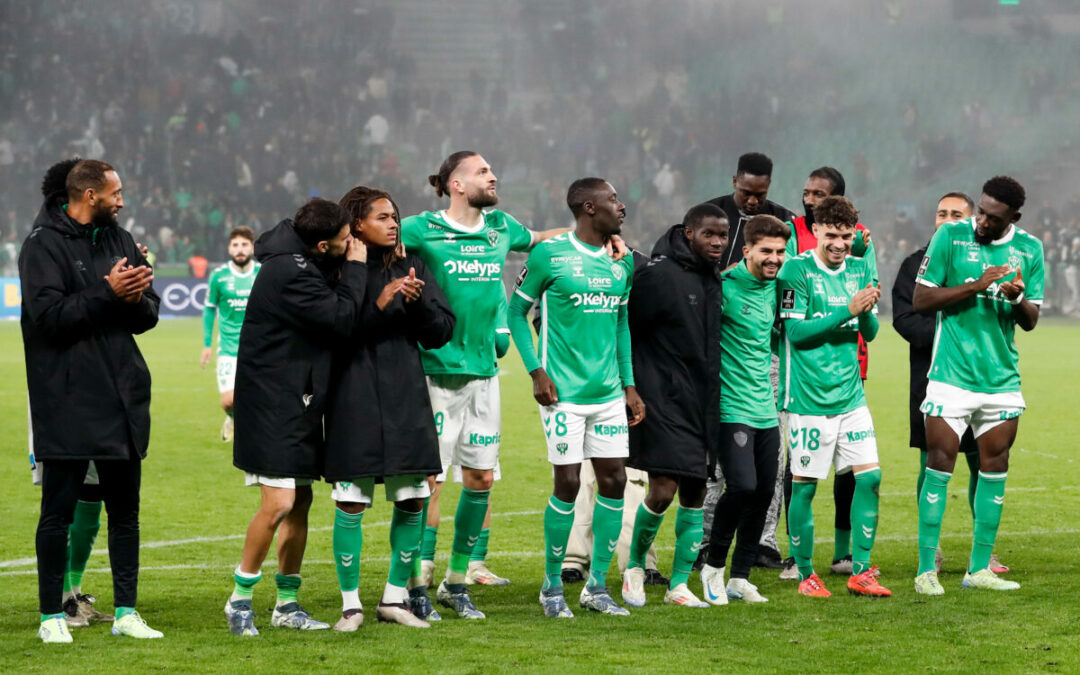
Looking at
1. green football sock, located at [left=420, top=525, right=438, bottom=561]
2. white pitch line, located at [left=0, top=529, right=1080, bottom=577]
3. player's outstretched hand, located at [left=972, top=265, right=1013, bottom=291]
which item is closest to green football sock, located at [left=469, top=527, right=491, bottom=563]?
green football sock, located at [left=420, top=525, right=438, bottom=561]

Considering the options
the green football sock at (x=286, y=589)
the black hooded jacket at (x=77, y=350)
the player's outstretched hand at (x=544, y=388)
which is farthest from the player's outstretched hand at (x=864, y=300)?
the black hooded jacket at (x=77, y=350)

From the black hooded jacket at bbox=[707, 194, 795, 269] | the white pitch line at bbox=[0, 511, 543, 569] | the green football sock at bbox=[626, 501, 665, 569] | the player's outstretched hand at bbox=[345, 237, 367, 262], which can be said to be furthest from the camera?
the black hooded jacket at bbox=[707, 194, 795, 269]

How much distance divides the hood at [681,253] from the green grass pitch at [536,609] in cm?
161

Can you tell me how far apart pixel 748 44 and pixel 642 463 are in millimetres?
41283

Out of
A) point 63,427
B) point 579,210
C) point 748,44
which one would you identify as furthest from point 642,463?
point 748,44

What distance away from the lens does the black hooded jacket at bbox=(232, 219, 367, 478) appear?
19.2 ft

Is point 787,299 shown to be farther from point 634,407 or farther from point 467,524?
point 467,524

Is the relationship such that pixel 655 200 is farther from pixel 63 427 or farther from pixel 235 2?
pixel 63 427

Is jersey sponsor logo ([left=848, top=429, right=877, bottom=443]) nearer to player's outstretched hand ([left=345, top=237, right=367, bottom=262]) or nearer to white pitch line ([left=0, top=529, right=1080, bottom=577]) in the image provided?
white pitch line ([left=0, top=529, right=1080, bottom=577])

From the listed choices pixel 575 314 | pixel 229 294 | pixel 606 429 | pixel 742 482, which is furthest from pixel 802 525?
pixel 229 294

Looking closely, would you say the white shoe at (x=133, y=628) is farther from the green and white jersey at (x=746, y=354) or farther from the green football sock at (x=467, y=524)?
the green and white jersey at (x=746, y=354)

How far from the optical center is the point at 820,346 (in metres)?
7.12

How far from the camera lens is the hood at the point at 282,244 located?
5941 mm

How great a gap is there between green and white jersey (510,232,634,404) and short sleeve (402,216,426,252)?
519 millimetres
